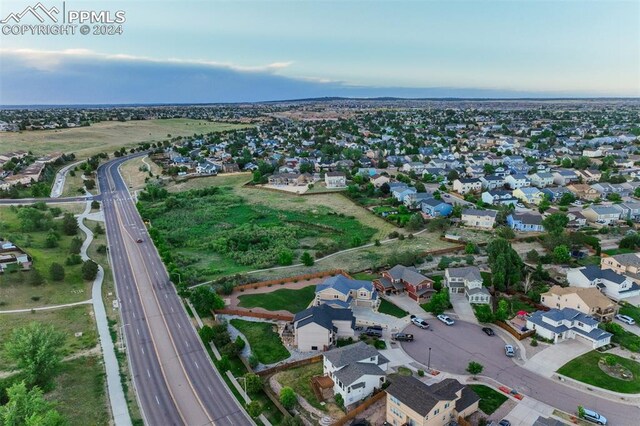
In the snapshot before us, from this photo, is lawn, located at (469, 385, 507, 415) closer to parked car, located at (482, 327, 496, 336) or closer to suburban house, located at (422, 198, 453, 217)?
parked car, located at (482, 327, 496, 336)

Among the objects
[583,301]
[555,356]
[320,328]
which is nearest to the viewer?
[555,356]

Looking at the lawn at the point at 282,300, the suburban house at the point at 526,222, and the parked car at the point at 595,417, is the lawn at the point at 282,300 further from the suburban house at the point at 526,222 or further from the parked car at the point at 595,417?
the suburban house at the point at 526,222

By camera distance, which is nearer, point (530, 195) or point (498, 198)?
point (498, 198)

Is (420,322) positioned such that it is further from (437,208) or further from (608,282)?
(437,208)

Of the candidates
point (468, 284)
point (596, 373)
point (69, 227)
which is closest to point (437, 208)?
point (468, 284)

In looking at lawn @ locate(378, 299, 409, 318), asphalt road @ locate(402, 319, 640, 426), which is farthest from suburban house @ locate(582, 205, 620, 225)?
lawn @ locate(378, 299, 409, 318)
